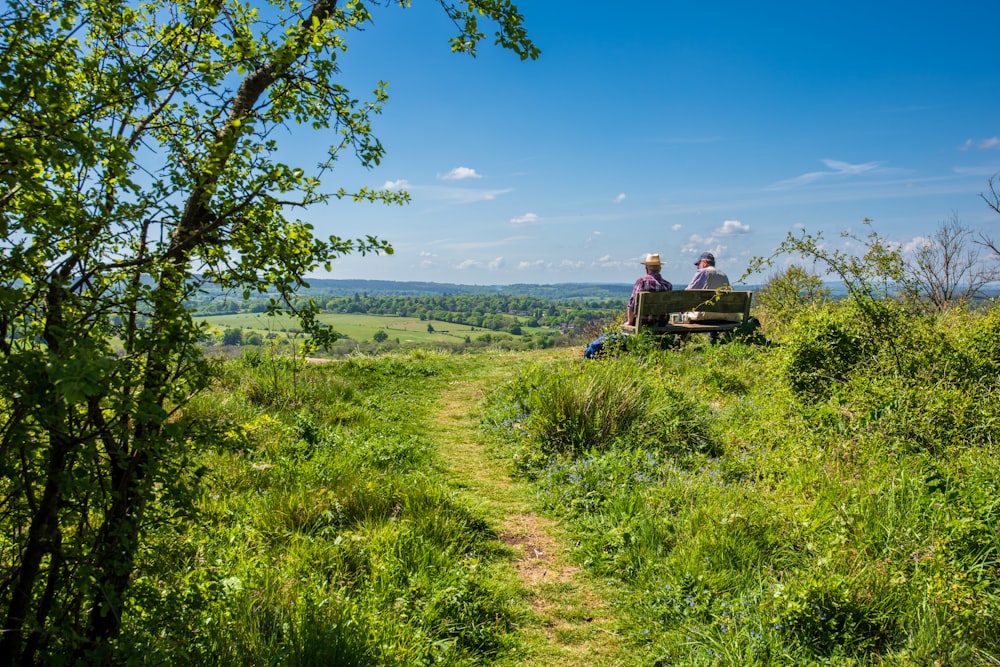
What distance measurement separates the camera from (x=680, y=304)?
31.7ft

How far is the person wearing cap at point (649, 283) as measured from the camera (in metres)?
10.1

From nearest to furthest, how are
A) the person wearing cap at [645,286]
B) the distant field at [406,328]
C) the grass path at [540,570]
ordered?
the grass path at [540,570] < the person wearing cap at [645,286] < the distant field at [406,328]

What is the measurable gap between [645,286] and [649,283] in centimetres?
9

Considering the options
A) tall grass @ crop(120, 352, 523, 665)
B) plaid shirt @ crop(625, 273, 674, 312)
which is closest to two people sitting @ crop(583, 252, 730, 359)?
plaid shirt @ crop(625, 273, 674, 312)

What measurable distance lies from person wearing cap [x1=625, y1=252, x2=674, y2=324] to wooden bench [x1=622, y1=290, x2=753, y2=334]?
0.31 metres

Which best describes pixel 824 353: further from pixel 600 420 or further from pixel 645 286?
pixel 645 286

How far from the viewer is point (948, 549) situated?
3248 millimetres

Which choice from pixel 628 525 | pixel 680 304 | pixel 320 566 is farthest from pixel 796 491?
pixel 680 304

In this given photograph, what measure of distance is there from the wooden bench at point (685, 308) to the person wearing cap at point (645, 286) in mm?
363

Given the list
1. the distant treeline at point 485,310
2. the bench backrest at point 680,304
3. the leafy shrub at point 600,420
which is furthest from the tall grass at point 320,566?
the distant treeline at point 485,310

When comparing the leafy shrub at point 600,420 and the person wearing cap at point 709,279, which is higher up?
the person wearing cap at point 709,279

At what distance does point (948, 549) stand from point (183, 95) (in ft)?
14.8

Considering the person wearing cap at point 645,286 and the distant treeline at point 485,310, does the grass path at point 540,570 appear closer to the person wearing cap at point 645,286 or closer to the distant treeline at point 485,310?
the person wearing cap at point 645,286

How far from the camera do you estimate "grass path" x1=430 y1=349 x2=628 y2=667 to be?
319 cm
